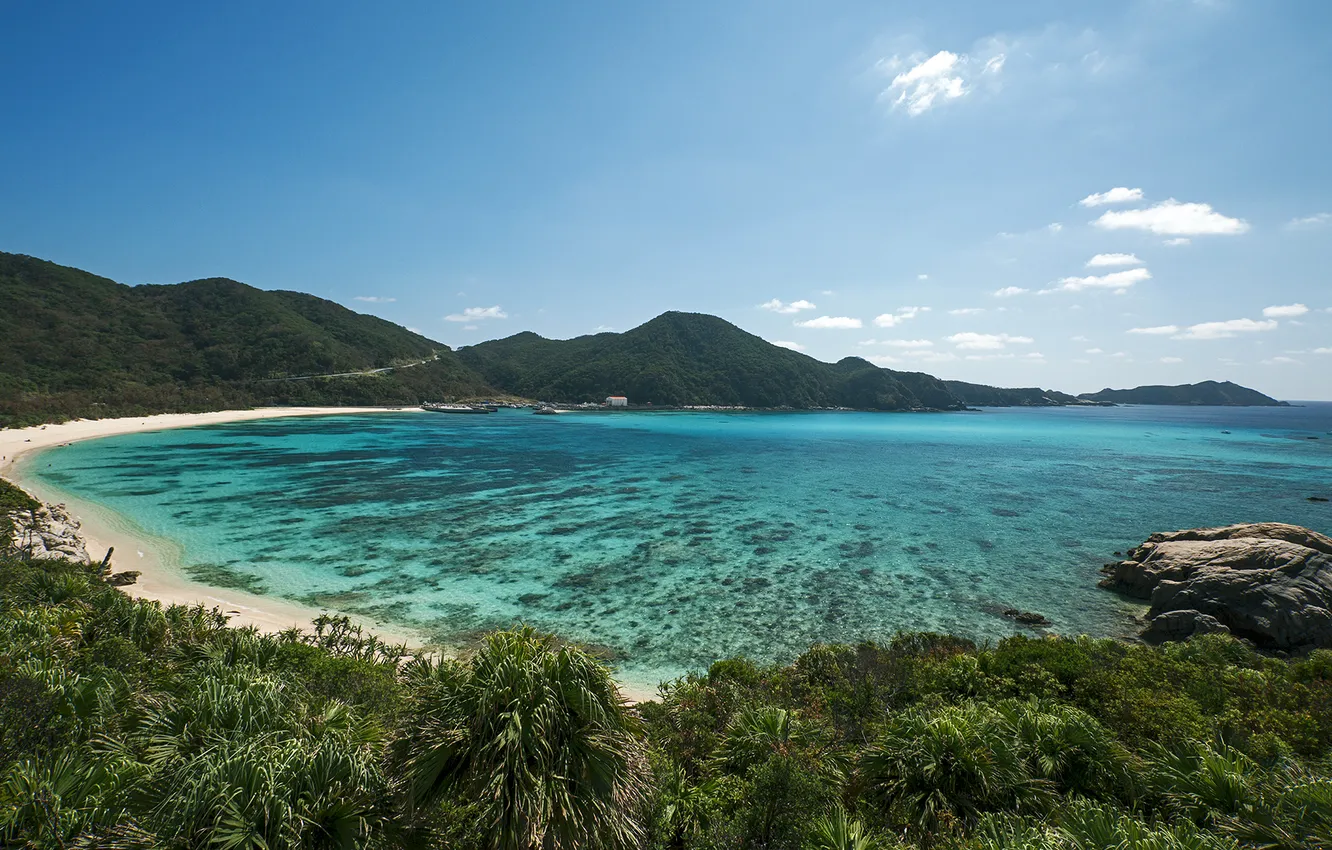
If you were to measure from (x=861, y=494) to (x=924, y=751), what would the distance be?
48592 mm

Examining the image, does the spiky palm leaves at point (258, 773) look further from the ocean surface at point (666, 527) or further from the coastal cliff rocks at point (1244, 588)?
the coastal cliff rocks at point (1244, 588)

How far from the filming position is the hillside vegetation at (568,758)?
234 inches

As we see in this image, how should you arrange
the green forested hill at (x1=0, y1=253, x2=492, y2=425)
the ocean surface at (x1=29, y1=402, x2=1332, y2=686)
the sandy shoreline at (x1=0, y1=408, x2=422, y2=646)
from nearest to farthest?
the sandy shoreline at (x1=0, y1=408, x2=422, y2=646) → the ocean surface at (x1=29, y1=402, x2=1332, y2=686) → the green forested hill at (x1=0, y1=253, x2=492, y2=425)

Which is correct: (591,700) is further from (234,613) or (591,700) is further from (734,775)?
(234,613)

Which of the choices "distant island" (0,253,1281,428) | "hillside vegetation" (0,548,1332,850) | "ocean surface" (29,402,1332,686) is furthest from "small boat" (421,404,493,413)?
"hillside vegetation" (0,548,1332,850)

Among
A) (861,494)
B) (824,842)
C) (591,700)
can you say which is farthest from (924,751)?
(861,494)

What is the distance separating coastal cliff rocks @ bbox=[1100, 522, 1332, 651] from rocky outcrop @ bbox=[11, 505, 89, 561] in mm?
52255

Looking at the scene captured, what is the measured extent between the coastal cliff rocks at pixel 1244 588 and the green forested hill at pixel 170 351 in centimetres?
13269

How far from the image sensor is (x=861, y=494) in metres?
54.1

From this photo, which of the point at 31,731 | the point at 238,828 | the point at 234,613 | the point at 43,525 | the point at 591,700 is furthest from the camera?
the point at 43,525

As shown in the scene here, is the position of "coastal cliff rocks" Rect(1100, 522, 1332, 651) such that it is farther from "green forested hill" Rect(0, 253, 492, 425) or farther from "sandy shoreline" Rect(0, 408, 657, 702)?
"green forested hill" Rect(0, 253, 492, 425)

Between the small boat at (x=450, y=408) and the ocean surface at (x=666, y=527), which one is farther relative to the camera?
the small boat at (x=450, y=408)

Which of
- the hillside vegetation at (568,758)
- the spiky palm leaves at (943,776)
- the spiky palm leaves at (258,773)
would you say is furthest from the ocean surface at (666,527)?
the spiky palm leaves at (258,773)

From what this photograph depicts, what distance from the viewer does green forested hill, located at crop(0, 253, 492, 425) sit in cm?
9581
